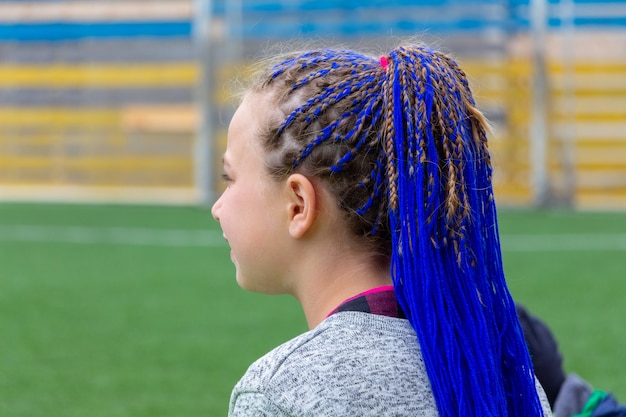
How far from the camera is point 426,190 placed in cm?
124

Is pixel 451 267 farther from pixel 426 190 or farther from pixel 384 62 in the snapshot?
pixel 384 62

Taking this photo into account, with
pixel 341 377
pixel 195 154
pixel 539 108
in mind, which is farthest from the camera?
pixel 195 154

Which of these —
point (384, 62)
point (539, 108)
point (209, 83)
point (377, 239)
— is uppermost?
point (384, 62)

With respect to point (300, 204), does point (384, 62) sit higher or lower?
higher

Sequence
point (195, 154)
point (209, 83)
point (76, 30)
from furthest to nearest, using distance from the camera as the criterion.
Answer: point (76, 30) → point (195, 154) → point (209, 83)

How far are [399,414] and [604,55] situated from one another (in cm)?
973

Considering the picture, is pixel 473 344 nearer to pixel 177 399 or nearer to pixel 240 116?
pixel 240 116

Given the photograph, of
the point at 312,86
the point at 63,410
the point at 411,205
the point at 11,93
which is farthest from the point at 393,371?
the point at 11,93

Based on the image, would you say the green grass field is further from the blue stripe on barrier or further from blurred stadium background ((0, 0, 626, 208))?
the blue stripe on barrier

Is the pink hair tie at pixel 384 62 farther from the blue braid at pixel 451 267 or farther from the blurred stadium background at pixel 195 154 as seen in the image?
the blurred stadium background at pixel 195 154

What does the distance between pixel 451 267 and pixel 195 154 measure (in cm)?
985

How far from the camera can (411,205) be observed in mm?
1229

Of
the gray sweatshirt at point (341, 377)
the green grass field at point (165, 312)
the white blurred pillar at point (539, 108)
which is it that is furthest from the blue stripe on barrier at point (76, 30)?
the gray sweatshirt at point (341, 377)

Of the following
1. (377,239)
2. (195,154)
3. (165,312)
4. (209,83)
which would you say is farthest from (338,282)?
(195,154)
